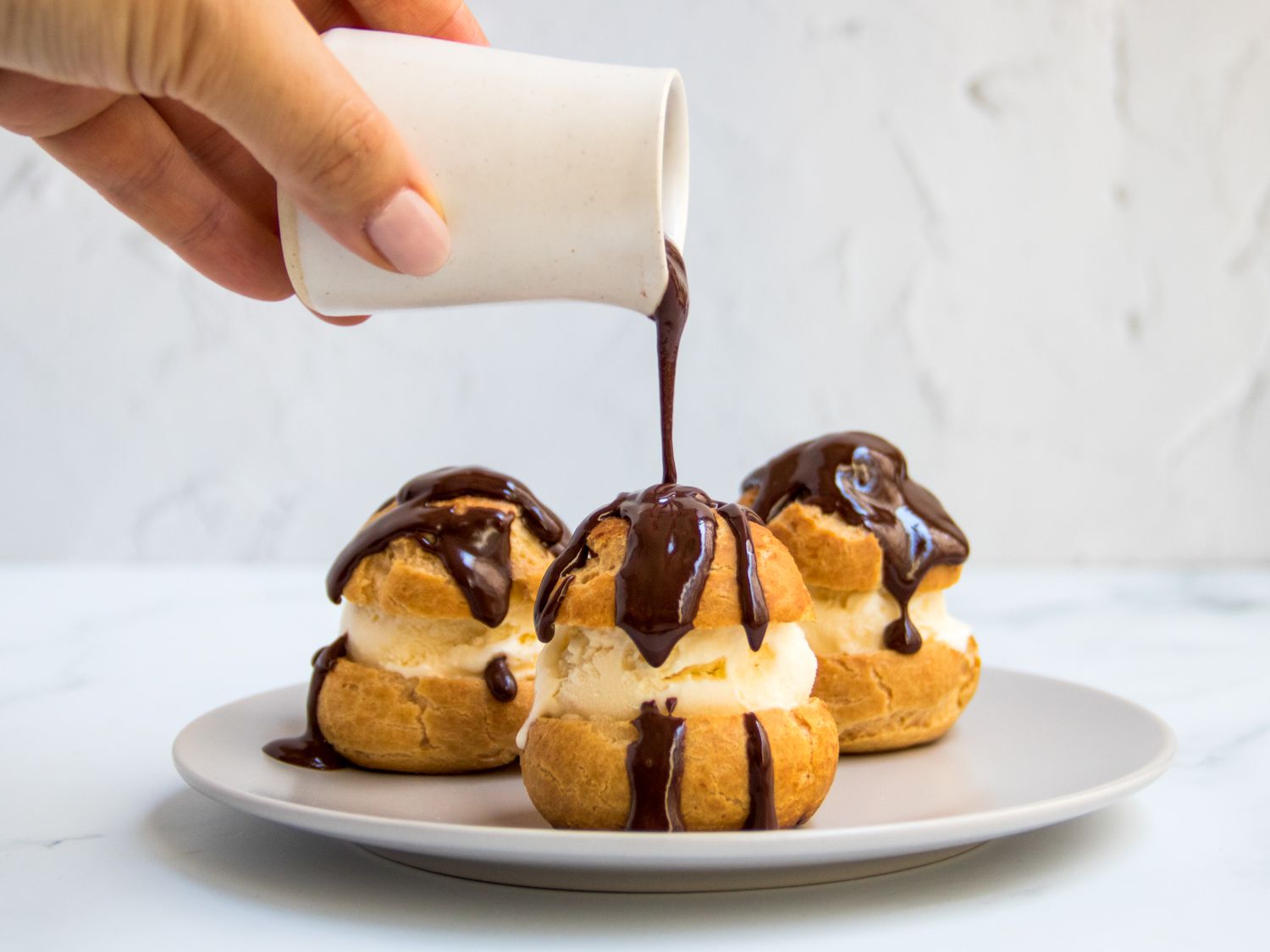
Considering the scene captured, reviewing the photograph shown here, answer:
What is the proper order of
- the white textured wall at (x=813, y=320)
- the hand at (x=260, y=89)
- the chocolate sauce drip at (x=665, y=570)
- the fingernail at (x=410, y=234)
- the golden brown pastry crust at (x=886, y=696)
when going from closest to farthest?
the hand at (x=260, y=89), the fingernail at (x=410, y=234), the chocolate sauce drip at (x=665, y=570), the golden brown pastry crust at (x=886, y=696), the white textured wall at (x=813, y=320)

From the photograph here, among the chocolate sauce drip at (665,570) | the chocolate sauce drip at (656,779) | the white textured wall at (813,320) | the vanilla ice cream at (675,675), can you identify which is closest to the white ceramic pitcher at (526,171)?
the chocolate sauce drip at (665,570)

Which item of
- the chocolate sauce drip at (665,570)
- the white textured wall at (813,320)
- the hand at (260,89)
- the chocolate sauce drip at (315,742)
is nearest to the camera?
the hand at (260,89)

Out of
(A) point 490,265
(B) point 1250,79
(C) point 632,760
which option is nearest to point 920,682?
(C) point 632,760

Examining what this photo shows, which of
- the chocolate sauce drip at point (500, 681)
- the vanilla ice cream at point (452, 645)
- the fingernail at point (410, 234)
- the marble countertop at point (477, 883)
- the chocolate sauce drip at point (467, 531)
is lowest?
the marble countertop at point (477, 883)

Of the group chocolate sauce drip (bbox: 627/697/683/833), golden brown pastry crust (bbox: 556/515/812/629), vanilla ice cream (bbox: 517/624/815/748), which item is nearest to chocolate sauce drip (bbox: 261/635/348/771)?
vanilla ice cream (bbox: 517/624/815/748)

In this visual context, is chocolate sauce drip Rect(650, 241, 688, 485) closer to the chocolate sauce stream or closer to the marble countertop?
the chocolate sauce stream

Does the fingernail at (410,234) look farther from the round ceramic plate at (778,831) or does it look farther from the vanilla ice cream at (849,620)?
the vanilla ice cream at (849,620)
